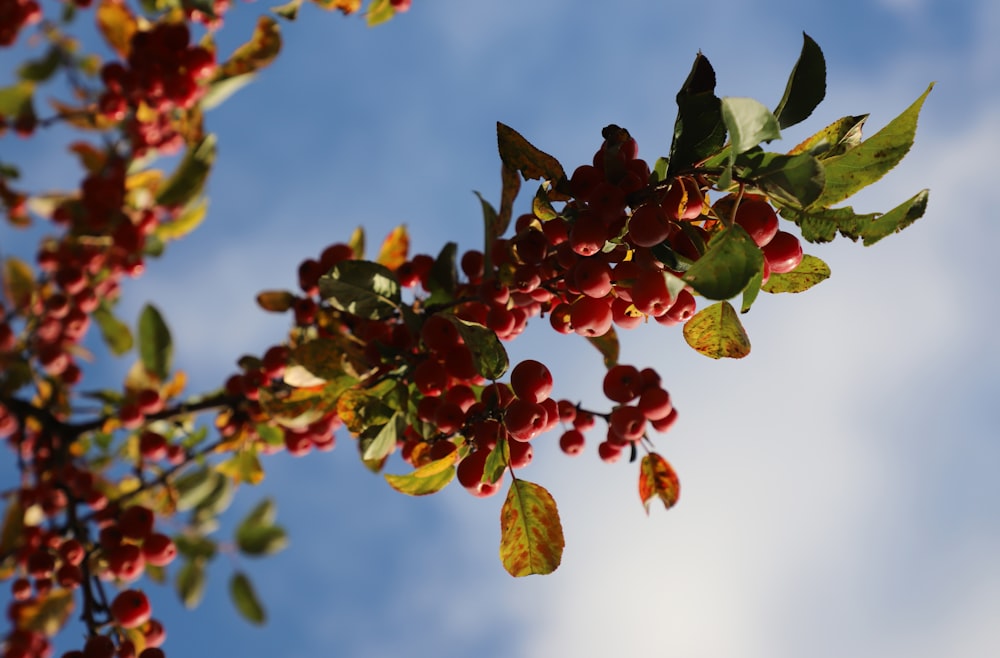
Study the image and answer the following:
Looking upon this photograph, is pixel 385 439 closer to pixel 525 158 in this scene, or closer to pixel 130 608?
pixel 525 158

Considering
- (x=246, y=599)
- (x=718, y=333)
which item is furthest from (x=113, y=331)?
(x=718, y=333)

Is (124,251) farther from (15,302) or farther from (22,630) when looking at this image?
(22,630)

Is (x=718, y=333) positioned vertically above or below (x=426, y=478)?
above

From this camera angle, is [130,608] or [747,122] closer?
[747,122]

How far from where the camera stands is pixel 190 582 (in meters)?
4.47

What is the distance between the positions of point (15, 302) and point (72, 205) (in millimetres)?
927

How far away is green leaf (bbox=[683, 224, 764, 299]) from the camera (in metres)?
1.37

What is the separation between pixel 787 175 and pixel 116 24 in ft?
14.0

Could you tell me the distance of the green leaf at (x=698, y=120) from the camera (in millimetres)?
1610

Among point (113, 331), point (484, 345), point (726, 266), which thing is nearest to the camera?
point (726, 266)

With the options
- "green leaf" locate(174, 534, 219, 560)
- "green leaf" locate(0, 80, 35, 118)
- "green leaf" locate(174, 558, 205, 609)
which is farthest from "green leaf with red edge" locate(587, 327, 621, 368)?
"green leaf" locate(0, 80, 35, 118)

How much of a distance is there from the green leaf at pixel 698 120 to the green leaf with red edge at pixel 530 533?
3.67 feet

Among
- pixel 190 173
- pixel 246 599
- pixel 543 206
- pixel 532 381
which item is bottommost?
pixel 246 599

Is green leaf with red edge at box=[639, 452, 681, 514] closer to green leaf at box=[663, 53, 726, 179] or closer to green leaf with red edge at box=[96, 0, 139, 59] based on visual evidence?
green leaf at box=[663, 53, 726, 179]
